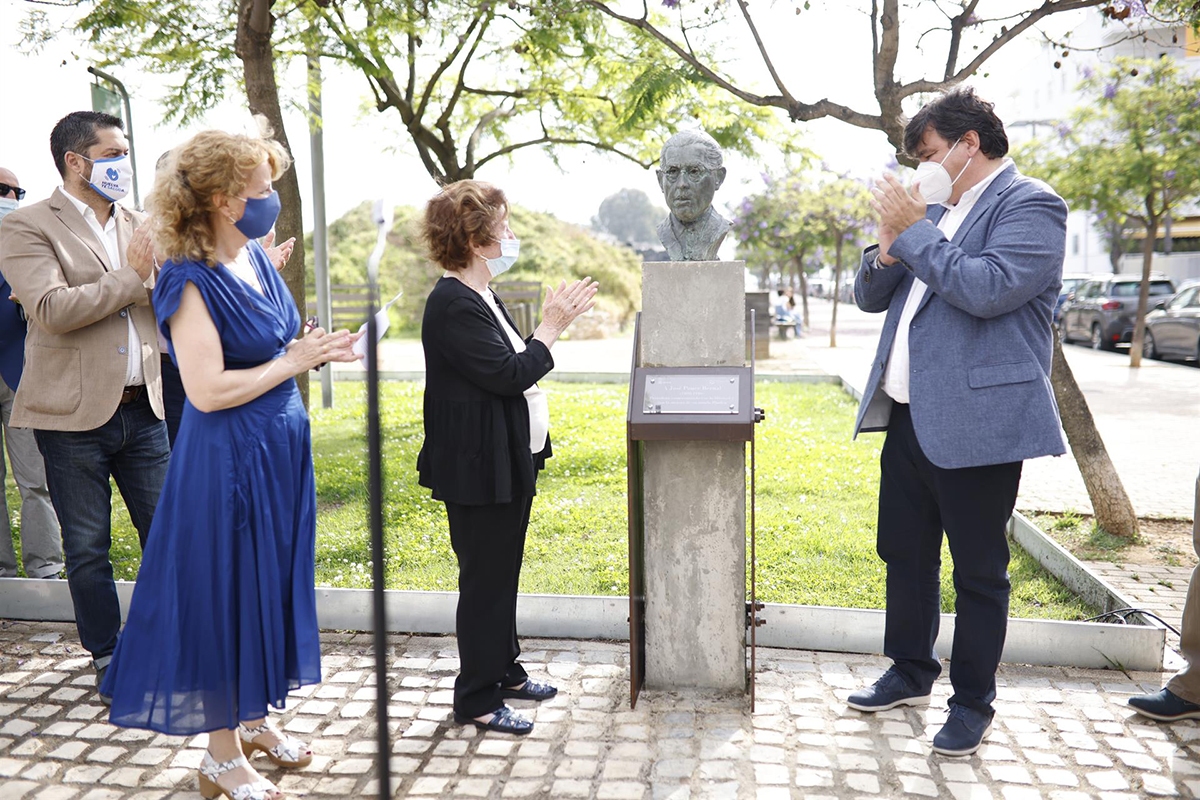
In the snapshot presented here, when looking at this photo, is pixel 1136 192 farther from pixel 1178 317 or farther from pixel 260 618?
pixel 260 618

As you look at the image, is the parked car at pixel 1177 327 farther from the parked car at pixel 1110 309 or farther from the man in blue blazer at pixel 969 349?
the man in blue blazer at pixel 969 349

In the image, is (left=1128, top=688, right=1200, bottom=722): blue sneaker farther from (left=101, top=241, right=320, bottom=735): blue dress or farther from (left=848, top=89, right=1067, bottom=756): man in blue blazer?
(left=101, top=241, right=320, bottom=735): blue dress

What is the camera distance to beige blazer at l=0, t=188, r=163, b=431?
3.52 metres

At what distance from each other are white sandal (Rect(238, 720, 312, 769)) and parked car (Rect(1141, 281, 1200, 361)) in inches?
678

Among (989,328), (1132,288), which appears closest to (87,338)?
(989,328)

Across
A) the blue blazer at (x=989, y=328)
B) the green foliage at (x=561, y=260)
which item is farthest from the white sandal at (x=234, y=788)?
the green foliage at (x=561, y=260)

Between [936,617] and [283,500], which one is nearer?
[283,500]

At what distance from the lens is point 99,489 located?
377 centimetres

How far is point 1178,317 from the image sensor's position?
16781mm

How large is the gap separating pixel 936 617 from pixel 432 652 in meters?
2.14

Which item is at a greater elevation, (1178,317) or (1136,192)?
(1136,192)

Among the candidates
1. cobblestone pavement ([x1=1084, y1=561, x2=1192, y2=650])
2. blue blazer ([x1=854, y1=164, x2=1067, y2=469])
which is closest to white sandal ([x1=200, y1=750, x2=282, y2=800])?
blue blazer ([x1=854, y1=164, x2=1067, y2=469])

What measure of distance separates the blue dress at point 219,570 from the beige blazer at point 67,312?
2.99ft

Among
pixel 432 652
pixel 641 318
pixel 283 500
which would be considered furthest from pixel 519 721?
pixel 641 318
